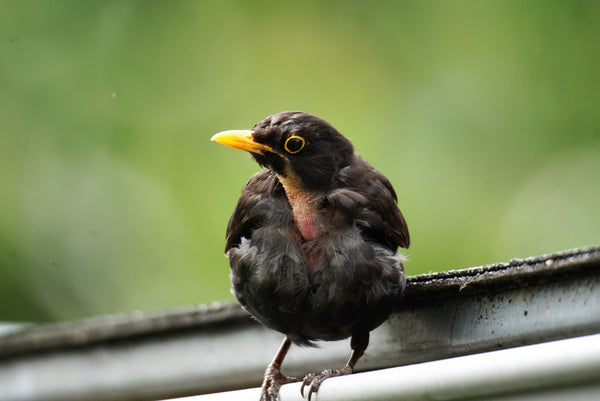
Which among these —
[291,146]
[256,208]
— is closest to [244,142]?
[291,146]

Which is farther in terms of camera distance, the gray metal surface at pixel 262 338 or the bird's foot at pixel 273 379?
the bird's foot at pixel 273 379

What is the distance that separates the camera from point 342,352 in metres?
3.23

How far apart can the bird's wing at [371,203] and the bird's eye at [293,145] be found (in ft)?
0.60

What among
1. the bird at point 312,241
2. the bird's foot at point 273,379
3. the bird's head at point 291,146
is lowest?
the bird's foot at point 273,379

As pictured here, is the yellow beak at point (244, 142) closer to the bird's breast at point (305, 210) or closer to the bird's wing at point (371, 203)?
the bird's breast at point (305, 210)

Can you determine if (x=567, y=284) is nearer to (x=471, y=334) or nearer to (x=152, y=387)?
(x=471, y=334)

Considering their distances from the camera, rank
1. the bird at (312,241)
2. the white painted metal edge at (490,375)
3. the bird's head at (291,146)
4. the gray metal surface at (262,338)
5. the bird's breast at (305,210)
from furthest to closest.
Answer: the bird's head at (291,146) → the bird's breast at (305,210) → the bird at (312,241) → the gray metal surface at (262,338) → the white painted metal edge at (490,375)

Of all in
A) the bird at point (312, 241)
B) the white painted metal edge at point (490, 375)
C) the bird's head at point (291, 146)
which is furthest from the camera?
the bird's head at point (291, 146)

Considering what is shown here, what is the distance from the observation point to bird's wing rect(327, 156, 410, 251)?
3.02 metres

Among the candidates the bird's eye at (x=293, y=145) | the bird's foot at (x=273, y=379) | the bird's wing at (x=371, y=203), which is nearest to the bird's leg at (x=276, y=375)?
the bird's foot at (x=273, y=379)

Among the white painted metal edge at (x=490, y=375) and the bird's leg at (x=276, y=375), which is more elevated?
the white painted metal edge at (x=490, y=375)

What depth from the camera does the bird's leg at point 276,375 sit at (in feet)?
9.60

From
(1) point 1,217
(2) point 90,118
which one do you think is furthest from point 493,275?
(1) point 1,217

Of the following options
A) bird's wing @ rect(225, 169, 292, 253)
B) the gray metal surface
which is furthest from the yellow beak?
the gray metal surface
